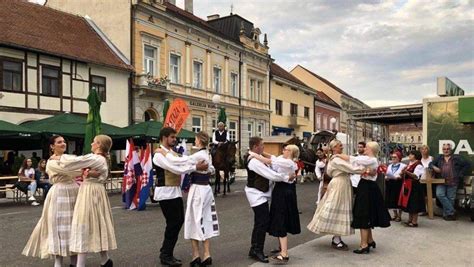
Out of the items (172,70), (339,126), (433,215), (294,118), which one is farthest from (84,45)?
(339,126)

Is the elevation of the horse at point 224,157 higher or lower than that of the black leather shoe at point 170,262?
higher

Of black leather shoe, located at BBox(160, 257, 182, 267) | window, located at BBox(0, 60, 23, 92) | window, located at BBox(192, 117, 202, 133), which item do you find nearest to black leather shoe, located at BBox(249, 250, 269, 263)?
black leather shoe, located at BBox(160, 257, 182, 267)

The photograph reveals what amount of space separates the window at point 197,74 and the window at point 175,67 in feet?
5.52

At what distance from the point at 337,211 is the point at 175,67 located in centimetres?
2251

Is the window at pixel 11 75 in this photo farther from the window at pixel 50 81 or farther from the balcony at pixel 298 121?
the balcony at pixel 298 121

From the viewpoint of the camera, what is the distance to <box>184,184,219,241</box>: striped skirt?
5867 mm

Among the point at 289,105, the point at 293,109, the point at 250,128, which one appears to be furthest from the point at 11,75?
the point at 293,109

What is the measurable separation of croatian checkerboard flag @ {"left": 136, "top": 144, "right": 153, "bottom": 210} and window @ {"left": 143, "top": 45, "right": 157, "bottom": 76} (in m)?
14.0

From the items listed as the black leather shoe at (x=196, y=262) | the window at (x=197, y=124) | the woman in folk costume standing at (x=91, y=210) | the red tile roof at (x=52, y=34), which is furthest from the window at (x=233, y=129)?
the woman in folk costume standing at (x=91, y=210)

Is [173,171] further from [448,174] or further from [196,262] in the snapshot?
[448,174]

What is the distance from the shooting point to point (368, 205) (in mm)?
6926

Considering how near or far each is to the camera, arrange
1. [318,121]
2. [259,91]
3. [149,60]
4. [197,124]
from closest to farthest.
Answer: [149,60], [197,124], [259,91], [318,121]

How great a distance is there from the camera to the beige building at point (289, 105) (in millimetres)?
40625

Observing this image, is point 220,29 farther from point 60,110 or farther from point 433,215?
point 433,215
